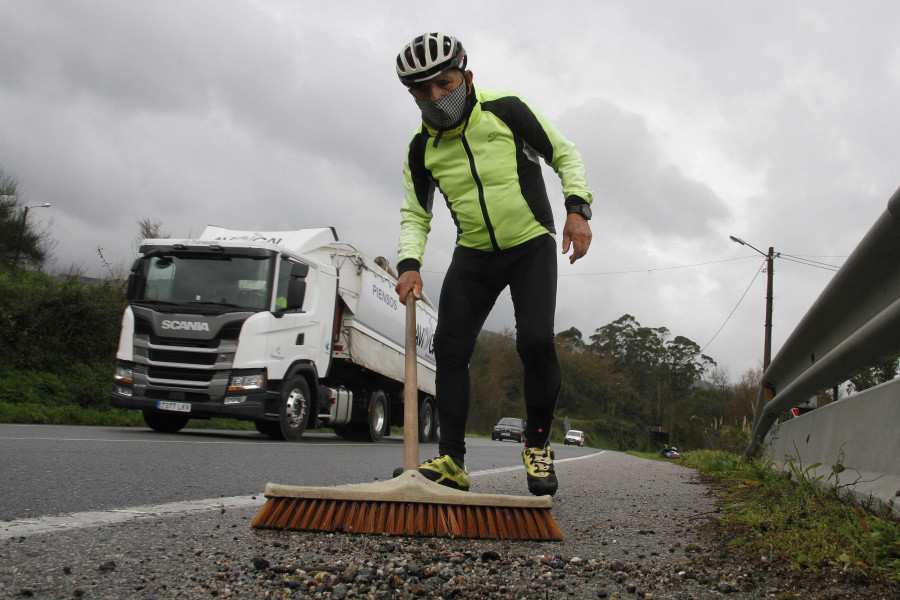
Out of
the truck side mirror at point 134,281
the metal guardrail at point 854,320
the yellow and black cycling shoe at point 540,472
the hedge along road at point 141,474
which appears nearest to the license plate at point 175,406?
the truck side mirror at point 134,281

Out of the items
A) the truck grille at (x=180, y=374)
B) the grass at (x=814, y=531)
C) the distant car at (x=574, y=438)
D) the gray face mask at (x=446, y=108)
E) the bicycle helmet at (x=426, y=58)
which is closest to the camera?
the grass at (x=814, y=531)

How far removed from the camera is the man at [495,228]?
355 cm

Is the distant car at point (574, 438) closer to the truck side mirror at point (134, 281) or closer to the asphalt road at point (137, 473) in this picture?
the truck side mirror at point (134, 281)

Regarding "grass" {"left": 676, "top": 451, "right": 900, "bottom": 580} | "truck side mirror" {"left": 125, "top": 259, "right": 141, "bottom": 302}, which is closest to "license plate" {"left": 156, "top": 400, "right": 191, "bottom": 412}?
"truck side mirror" {"left": 125, "top": 259, "right": 141, "bottom": 302}

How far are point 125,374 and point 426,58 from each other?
321 inches

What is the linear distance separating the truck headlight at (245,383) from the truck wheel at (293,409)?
54 cm

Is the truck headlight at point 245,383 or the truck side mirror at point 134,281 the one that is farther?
the truck side mirror at point 134,281

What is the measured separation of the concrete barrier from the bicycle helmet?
7.31 feet

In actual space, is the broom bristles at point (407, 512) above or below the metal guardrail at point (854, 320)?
below

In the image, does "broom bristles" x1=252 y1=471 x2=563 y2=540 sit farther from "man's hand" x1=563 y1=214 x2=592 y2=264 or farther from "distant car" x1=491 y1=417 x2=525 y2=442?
"distant car" x1=491 y1=417 x2=525 y2=442

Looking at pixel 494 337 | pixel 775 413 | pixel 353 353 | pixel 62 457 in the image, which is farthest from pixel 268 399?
pixel 494 337

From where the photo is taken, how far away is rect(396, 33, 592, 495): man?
355 centimetres

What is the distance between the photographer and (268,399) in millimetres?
9898

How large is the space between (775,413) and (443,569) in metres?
3.80
